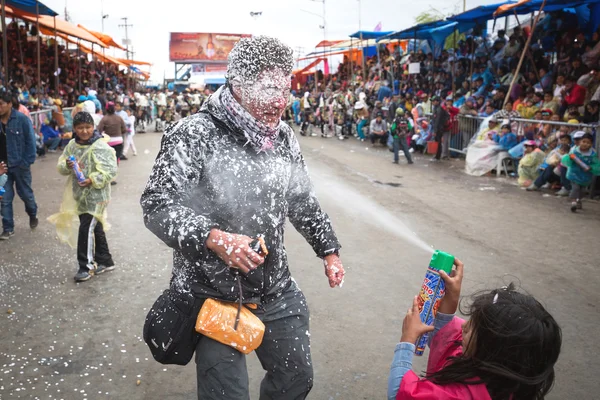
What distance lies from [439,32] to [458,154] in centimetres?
547

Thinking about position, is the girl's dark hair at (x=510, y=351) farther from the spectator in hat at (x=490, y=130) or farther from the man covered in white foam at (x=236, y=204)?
the spectator in hat at (x=490, y=130)

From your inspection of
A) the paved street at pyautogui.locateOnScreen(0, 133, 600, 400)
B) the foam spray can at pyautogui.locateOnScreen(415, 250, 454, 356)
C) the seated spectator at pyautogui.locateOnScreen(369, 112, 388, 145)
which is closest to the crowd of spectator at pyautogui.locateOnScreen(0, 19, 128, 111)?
the paved street at pyautogui.locateOnScreen(0, 133, 600, 400)

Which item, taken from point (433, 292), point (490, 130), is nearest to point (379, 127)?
point (490, 130)

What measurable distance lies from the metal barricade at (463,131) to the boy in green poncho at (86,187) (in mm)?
10535

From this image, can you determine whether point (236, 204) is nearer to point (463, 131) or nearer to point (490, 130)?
point (490, 130)

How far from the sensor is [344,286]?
5160mm

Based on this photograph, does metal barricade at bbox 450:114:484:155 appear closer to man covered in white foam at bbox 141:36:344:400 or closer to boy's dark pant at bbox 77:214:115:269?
boy's dark pant at bbox 77:214:115:269

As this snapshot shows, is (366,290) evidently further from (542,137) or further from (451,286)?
(542,137)

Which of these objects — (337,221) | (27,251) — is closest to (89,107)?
(27,251)

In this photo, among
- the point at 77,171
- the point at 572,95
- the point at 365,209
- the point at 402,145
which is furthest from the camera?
the point at 402,145

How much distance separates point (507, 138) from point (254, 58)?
1084cm

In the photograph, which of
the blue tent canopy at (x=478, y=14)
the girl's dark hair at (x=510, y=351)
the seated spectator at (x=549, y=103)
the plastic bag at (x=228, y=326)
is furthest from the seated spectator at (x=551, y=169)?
the plastic bag at (x=228, y=326)

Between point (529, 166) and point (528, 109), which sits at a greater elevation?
point (528, 109)

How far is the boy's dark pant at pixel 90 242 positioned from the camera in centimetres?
529
